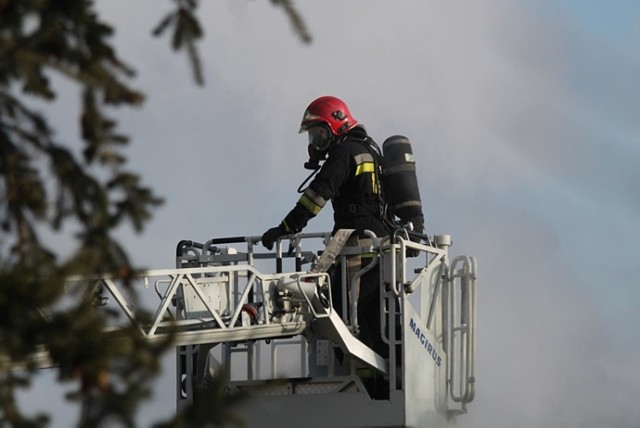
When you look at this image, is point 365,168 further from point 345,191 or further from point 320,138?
point 320,138

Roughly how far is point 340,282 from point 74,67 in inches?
339

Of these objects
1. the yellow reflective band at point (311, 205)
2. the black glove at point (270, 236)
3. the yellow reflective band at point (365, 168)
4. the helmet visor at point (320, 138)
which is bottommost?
the black glove at point (270, 236)

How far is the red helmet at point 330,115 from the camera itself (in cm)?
1476

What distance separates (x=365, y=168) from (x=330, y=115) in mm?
755

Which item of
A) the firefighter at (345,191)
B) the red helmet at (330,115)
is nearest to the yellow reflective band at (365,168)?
the firefighter at (345,191)

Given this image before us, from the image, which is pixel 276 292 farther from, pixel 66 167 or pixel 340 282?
pixel 66 167

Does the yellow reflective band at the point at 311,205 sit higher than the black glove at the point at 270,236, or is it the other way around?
the yellow reflective band at the point at 311,205

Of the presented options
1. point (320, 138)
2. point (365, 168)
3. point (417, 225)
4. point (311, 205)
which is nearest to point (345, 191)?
point (365, 168)

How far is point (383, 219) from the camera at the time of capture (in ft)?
47.3

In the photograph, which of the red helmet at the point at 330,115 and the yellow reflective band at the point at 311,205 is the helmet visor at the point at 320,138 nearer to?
→ the red helmet at the point at 330,115

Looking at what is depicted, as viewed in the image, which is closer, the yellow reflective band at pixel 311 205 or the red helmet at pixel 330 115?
the yellow reflective band at pixel 311 205

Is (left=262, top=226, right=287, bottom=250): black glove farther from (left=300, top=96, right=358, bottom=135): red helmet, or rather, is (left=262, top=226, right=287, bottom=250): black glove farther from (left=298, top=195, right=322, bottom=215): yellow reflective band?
(left=300, top=96, right=358, bottom=135): red helmet

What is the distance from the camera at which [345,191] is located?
14375 millimetres

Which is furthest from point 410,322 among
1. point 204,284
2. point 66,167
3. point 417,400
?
point 66,167
